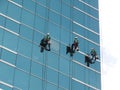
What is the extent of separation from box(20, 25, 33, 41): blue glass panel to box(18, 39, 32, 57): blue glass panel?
2.34 ft

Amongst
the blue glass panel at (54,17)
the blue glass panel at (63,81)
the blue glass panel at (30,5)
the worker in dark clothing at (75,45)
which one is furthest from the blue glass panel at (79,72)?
the blue glass panel at (30,5)

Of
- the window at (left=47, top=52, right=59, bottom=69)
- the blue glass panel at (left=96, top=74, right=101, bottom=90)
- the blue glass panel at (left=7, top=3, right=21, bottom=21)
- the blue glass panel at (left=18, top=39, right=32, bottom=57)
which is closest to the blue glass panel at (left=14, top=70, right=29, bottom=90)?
the blue glass panel at (left=18, top=39, right=32, bottom=57)

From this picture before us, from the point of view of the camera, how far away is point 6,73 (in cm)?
5359

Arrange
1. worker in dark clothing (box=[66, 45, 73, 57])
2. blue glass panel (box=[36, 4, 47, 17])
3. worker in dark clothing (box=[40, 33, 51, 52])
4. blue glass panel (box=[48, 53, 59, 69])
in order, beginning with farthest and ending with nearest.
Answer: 1. worker in dark clothing (box=[66, 45, 73, 57])
2. blue glass panel (box=[36, 4, 47, 17])
3. blue glass panel (box=[48, 53, 59, 69])
4. worker in dark clothing (box=[40, 33, 51, 52])

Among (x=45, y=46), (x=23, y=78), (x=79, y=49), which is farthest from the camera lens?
(x=79, y=49)

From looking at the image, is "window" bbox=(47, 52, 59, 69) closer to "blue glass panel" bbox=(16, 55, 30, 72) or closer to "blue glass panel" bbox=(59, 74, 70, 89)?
"blue glass panel" bbox=(59, 74, 70, 89)

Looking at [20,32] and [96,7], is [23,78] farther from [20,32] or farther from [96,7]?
[96,7]

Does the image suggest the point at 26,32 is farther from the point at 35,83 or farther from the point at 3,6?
the point at 35,83

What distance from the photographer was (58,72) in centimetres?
5869

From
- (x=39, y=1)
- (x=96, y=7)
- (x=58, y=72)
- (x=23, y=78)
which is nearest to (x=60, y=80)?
(x=58, y=72)

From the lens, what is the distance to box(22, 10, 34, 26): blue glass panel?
58269 millimetres

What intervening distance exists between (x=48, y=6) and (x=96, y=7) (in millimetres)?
8731

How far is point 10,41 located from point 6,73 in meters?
3.49

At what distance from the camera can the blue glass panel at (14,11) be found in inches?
2245
